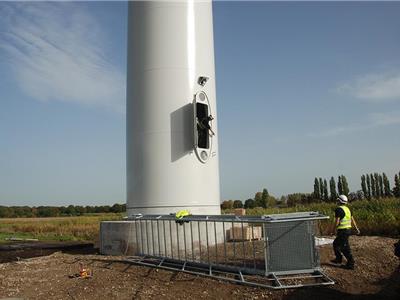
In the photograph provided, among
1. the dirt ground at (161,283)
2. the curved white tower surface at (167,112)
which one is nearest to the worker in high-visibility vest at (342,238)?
the dirt ground at (161,283)

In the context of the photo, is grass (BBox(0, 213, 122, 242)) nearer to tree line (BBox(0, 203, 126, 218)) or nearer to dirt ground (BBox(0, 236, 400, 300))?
dirt ground (BBox(0, 236, 400, 300))

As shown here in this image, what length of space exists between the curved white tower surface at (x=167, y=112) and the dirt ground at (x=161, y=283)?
2.95 meters

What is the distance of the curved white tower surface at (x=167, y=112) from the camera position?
13984 millimetres

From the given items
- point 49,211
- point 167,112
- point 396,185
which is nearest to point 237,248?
point 167,112

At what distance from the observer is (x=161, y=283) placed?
9555mm

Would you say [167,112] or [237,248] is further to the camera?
[167,112]

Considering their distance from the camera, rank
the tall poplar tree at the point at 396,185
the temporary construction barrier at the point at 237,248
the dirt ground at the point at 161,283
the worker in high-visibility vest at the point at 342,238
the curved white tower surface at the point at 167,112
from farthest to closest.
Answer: the tall poplar tree at the point at 396,185
the curved white tower surface at the point at 167,112
the worker in high-visibility vest at the point at 342,238
the temporary construction barrier at the point at 237,248
the dirt ground at the point at 161,283

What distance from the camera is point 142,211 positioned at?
46.2 ft

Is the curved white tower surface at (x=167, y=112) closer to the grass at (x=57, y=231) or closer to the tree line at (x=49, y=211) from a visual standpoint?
the grass at (x=57, y=231)

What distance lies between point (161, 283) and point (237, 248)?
10.5 feet

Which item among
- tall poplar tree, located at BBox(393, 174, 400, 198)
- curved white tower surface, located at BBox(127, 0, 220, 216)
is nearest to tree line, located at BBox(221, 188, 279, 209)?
tall poplar tree, located at BBox(393, 174, 400, 198)

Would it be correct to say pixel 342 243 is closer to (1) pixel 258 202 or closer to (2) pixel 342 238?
(2) pixel 342 238

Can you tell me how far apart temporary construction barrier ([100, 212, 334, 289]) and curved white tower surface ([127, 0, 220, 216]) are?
131 centimetres

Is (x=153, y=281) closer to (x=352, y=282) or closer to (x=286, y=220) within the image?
(x=286, y=220)
